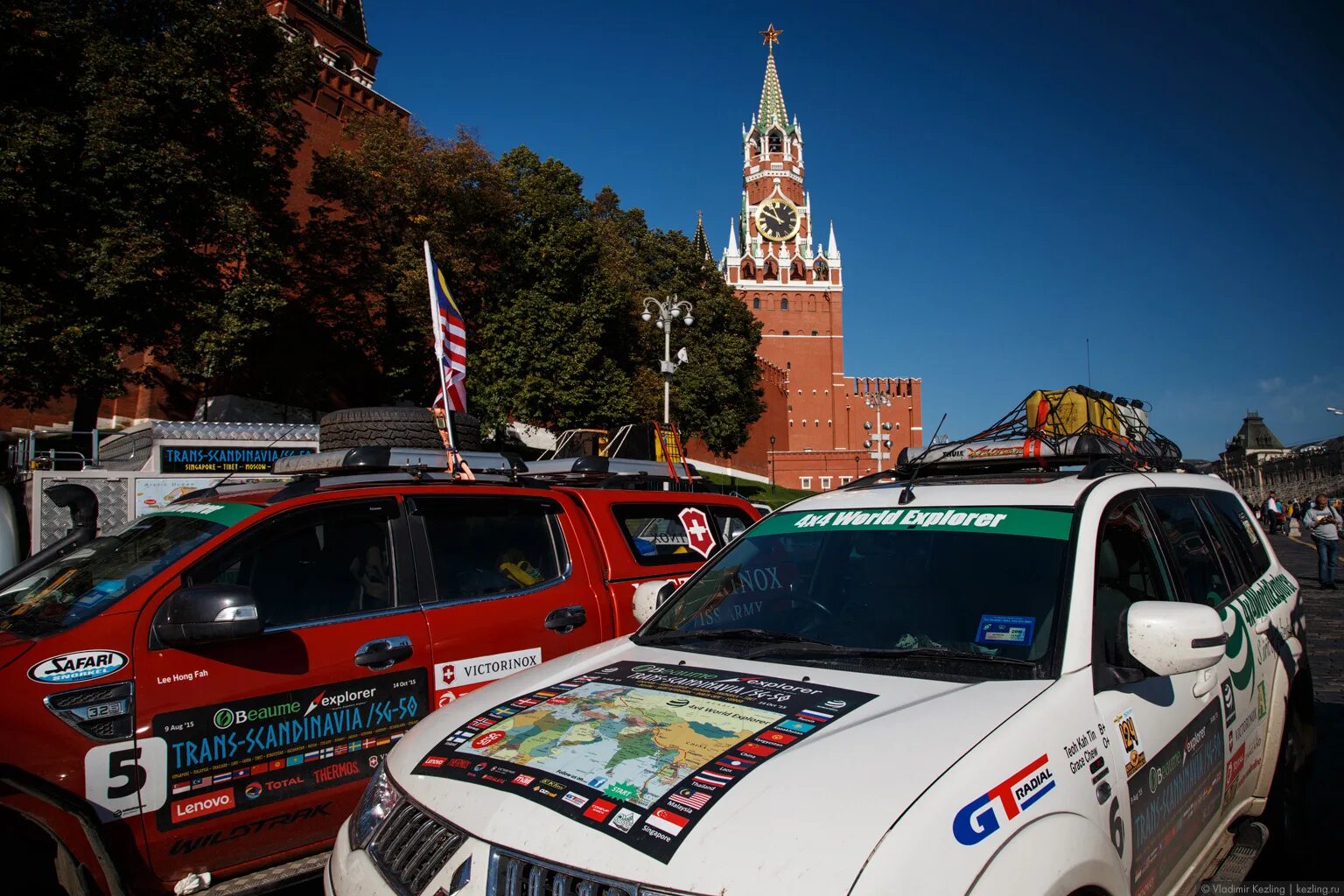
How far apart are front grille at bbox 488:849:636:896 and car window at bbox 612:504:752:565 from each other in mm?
3177

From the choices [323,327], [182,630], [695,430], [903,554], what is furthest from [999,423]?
[695,430]

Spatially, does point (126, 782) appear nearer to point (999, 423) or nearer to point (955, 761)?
point (955, 761)

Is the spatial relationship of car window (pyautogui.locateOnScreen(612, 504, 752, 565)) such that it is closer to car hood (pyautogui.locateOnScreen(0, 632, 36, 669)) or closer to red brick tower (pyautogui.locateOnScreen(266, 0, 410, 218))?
car hood (pyautogui.locateOnScreen(0, 632, 36, 669))

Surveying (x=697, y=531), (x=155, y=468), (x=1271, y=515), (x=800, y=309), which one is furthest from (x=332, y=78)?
(x=800, y=309)

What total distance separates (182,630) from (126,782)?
561mm

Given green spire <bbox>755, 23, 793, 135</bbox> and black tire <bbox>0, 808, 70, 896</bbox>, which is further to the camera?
green spire <bbox>755, 23, 793, 135</bbox>

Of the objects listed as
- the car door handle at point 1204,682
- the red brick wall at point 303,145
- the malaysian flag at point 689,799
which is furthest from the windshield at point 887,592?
the red brick wall at point 303,145

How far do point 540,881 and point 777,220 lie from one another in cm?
9744

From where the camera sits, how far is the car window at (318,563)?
366cm

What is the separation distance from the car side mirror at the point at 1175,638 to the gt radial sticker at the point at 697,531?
346cm

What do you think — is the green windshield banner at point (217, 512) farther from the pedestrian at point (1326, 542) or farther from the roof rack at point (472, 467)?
the pedestrian at point (1326, 542)

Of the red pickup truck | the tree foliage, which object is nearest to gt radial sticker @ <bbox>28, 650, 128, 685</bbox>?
the red pickup truck

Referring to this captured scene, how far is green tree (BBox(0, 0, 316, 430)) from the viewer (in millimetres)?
16562

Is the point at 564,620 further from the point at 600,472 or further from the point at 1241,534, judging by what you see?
the point at 1241,534
